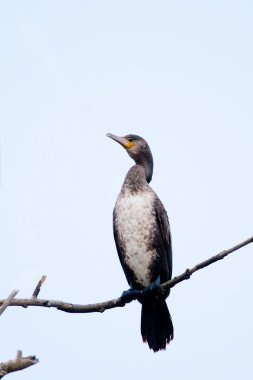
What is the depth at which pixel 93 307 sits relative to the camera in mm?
4148

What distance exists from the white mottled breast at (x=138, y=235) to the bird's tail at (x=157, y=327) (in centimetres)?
27

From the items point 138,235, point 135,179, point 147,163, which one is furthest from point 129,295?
point 147,163

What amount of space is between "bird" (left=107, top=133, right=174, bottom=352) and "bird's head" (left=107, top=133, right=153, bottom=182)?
62 cm

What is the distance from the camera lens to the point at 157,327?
5.36m

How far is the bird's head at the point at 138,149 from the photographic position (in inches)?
253

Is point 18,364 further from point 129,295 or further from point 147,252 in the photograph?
point 147,252

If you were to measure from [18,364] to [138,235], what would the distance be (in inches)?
130

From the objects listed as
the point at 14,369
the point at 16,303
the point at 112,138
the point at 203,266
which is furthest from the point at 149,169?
the point at 14,369

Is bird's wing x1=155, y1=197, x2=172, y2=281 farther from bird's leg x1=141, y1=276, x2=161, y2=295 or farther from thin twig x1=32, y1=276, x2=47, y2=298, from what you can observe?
thin twig x1=32, y1=276, x2=47, y2=298

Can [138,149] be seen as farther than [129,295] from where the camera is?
Yes

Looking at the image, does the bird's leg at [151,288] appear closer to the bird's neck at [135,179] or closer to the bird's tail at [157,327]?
the bird's tail at [157,327]

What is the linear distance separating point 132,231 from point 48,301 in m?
1.84

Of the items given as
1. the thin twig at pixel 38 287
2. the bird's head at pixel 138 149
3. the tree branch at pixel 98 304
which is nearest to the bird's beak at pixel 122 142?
the bird's head at pixel 138 149

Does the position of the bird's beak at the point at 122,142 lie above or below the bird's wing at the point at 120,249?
above
